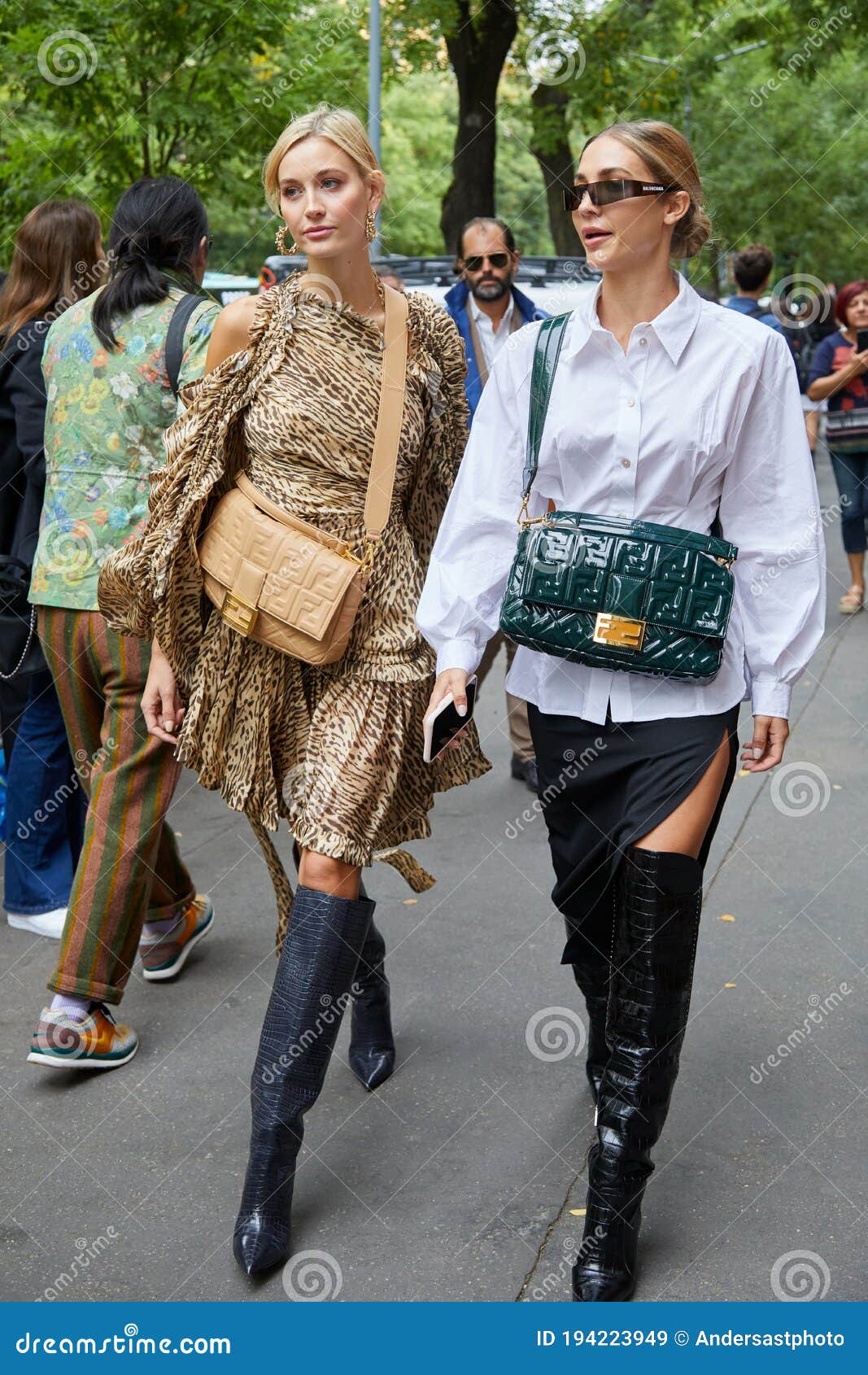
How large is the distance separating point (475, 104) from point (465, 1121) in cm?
1557

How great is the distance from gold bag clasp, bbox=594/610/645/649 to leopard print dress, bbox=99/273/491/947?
21.8 inches

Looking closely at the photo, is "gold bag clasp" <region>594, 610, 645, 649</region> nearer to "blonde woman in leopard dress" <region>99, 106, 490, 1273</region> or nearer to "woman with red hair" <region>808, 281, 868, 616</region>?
"blonde woman in leopard dress" <region>99, 106, 490, 1273</region>

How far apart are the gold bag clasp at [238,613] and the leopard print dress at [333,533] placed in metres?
0.10

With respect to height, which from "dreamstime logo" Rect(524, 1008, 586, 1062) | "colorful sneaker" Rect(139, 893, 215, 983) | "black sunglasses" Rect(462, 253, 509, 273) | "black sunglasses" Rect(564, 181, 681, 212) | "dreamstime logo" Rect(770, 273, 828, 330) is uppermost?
"black sunglasses" Rect(564, 181, 681, 212)

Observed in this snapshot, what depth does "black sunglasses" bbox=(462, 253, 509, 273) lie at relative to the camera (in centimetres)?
655

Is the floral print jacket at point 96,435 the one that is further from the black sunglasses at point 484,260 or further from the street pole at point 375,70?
the street pole at point 375,70

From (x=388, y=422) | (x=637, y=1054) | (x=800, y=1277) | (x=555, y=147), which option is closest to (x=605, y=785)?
Result: (x=637, y=1054)

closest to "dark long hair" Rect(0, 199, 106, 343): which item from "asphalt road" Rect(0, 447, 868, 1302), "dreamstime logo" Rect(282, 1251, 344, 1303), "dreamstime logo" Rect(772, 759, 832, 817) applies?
"asphalt road" Rect(0, 447, 868, 1302)

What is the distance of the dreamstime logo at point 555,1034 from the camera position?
13.5 feet

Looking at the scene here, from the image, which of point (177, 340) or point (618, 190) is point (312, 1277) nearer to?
point (618, 190)
